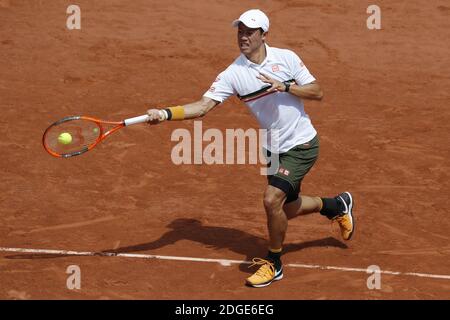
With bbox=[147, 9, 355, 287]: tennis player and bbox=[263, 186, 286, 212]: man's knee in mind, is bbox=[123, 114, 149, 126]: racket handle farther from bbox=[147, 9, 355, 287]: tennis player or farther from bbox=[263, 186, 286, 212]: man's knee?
bbox=[263, 186, 286, 212]: man's knee

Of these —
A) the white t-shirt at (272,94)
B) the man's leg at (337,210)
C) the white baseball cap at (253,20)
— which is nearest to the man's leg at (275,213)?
the white t-shirt at (272,94)

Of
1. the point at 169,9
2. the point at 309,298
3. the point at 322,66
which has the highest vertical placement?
the point at 169,9

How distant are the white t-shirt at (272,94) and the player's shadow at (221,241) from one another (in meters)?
1.30

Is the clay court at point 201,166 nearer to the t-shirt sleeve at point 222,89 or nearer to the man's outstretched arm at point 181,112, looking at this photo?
the man's outstretched arm at point 181,112

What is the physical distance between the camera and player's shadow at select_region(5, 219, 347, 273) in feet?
30.7

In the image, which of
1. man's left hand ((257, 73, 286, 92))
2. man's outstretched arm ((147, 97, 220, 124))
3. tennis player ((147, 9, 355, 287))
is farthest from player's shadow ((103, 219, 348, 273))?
man's left hand ((257, 73, 286, 92))

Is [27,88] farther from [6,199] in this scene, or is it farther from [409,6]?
[409,6]

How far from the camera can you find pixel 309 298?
8.41 metres

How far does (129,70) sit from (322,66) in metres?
3.29

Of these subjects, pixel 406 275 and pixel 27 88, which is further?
pixel 27 88

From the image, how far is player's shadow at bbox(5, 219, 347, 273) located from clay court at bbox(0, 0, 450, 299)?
3 centimetres

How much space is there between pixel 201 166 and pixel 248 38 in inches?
130
